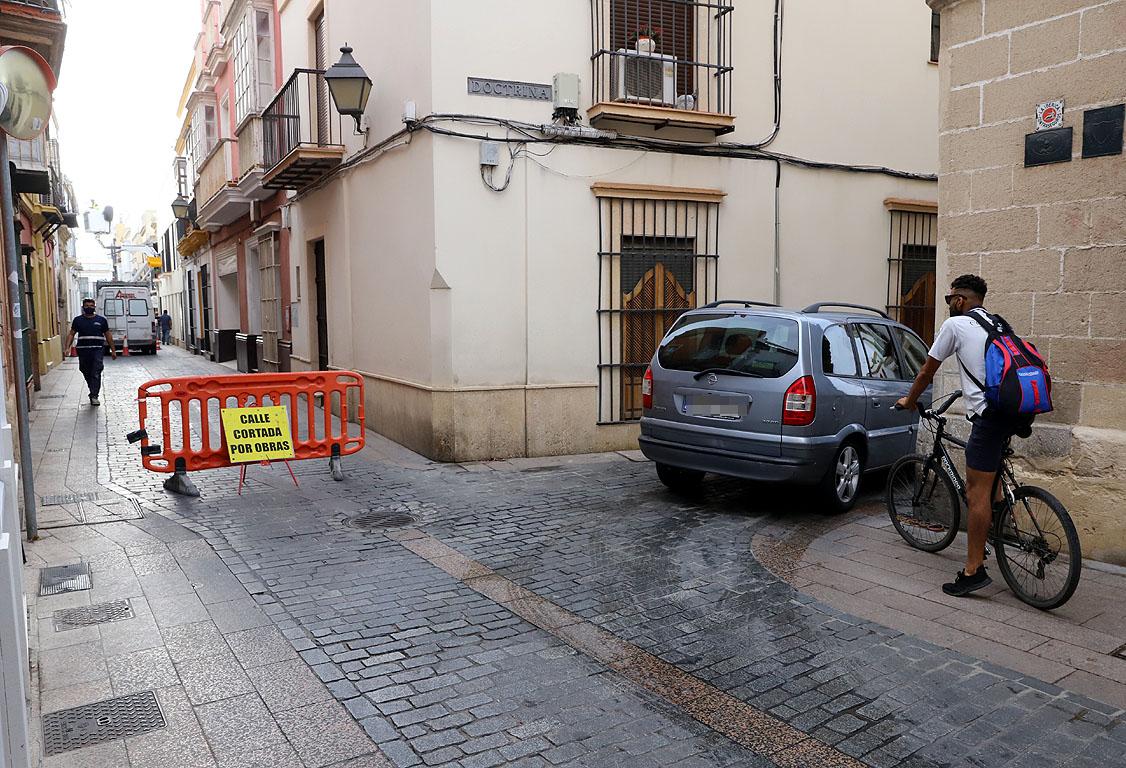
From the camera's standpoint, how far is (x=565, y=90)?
9164 mm

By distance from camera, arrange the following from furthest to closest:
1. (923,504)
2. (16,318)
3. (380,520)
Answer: (380,520)
(16,318)
(923,504)

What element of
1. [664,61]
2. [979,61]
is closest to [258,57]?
[664,61]

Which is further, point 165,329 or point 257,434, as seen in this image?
point 165,329

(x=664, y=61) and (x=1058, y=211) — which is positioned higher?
(x=664, y=61)

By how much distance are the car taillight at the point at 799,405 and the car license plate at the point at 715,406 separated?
339mm

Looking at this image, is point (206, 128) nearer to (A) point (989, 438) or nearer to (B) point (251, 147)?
(B) point (251, 147)

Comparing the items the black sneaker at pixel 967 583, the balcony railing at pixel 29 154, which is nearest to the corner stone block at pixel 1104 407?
the black sneaker at pixel 967 583

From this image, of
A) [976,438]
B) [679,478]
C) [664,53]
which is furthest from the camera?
[664,53]

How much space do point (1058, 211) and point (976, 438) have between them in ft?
5.95

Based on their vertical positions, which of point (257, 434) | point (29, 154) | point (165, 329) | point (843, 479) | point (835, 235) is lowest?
point (843, 479)

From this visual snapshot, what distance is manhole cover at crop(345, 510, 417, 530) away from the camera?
6.50 meters

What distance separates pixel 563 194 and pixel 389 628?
6.10 m

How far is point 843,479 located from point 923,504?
121 cm

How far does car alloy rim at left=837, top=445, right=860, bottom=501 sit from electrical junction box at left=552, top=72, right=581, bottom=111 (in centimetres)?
488
